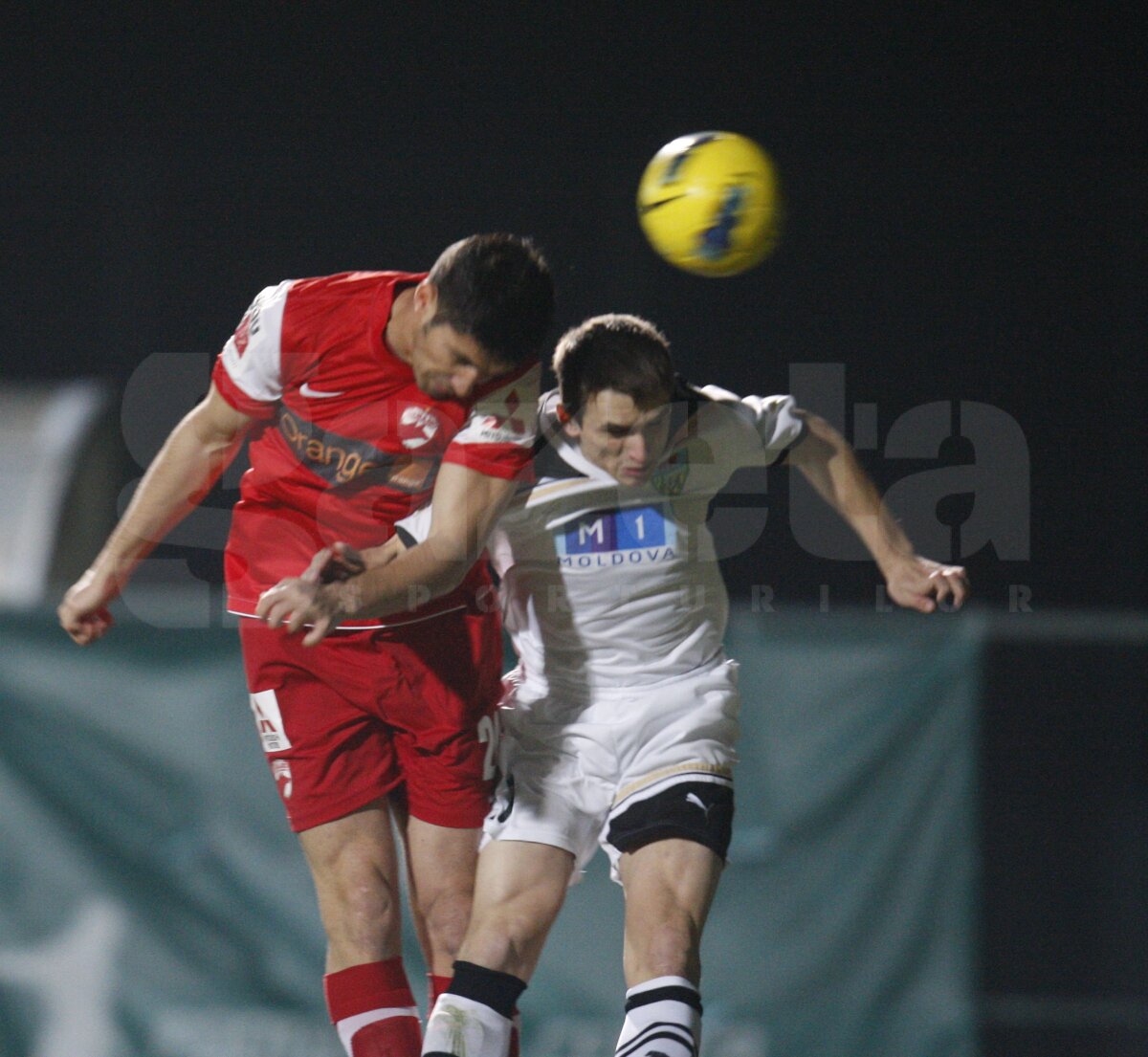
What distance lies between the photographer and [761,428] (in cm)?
308

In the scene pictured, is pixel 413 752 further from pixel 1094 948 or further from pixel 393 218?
pixel 393 218

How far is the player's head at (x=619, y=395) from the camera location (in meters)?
2.83

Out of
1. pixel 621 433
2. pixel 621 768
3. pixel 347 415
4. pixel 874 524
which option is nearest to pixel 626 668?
pixel 621 768

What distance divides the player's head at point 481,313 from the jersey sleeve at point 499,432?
7cm

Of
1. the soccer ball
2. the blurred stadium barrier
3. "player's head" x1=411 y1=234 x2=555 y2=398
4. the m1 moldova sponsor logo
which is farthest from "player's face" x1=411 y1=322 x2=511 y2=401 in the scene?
the blurred stadium barrier

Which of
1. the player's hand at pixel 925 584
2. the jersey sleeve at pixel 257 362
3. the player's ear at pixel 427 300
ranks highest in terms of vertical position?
the player's ear at pixel 427 300

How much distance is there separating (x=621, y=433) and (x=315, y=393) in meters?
0.58

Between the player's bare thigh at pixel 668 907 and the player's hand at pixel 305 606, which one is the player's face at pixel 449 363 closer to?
the player's hand at pixel 305 606

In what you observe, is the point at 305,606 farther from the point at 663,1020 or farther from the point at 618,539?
the point at 663,1020

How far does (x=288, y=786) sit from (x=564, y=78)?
13.4 feet

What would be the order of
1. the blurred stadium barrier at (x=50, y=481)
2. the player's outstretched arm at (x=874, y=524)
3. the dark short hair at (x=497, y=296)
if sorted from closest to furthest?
the dark short hair at (x=497, y=296)
the player's outstretched arm at (x=874, y=524)
the blurred stadium barrier at (x=50, y=481)

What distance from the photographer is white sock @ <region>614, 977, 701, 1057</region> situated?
8.84ft

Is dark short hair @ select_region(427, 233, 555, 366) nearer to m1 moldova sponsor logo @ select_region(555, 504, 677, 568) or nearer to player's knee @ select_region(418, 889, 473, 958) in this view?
m1 moldova sponsor logo @ select_region(555, 504, 677, 568)

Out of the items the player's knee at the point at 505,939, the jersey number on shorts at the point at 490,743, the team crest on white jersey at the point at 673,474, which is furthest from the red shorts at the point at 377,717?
the team crest on white jersey at the point at 673,474
